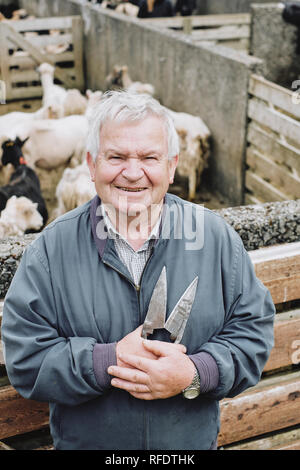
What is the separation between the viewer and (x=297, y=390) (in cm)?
282

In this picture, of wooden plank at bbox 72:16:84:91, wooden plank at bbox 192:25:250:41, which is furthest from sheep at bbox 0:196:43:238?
wooden plank at bbox 72:16:84:91

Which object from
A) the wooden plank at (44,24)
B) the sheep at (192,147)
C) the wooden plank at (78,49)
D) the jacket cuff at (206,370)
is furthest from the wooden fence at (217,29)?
the jacket cuff at (206,370)

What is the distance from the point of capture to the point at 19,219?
471 cm

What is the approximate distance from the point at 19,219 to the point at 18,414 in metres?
2.59

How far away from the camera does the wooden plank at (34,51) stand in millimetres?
10765

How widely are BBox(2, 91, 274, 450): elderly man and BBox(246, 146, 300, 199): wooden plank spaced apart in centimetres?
380

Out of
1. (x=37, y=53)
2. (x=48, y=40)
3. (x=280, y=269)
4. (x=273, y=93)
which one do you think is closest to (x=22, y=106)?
(x=37, y=53)

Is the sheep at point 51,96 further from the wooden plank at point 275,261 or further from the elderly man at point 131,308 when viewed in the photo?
the elderly man at point 131,308

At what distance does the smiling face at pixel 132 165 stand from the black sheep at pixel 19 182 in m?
3.62

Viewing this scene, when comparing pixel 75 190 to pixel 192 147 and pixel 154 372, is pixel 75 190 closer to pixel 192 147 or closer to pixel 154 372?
pixel 192 147

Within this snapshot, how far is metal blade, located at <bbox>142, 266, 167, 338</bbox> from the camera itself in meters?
1.79

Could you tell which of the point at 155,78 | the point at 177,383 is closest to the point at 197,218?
the point at 177,383

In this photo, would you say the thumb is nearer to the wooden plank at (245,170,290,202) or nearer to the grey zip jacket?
the grey zip jacket
